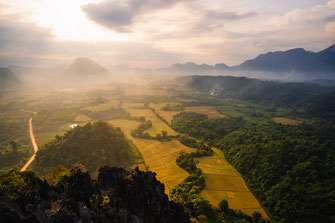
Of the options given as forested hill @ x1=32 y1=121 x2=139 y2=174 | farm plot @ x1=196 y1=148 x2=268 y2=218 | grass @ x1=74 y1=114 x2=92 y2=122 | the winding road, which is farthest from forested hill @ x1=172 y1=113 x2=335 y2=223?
grass @ x1=74 y1=114 x2=92 y2=122

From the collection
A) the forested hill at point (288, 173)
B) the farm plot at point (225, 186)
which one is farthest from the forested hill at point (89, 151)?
the forested hill at point (288, 173)

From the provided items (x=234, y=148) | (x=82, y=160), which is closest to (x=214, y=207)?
(x=234, y=148)

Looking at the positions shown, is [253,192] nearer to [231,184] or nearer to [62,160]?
[231,184]

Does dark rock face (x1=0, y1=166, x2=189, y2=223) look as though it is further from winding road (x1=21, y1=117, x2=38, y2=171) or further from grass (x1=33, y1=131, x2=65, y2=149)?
grass (x1=33, y1=131, x2=65, y2=149)

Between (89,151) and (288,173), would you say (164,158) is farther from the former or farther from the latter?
(288,173)

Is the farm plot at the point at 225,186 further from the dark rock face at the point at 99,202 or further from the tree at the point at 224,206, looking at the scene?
the dark rock face at the point at 99,202
